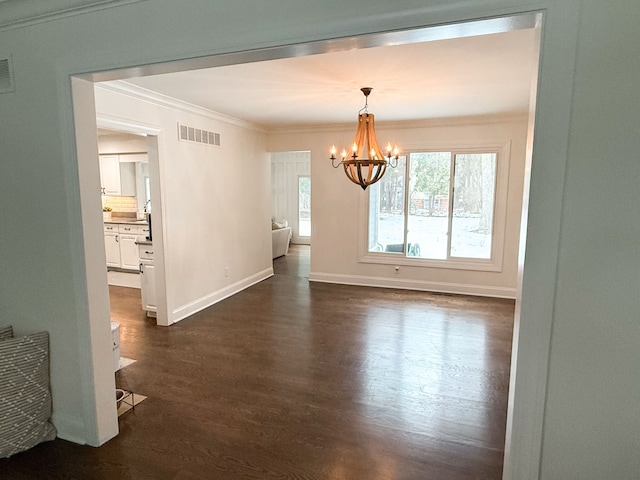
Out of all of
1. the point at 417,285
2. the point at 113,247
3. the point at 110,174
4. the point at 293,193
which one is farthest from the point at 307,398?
the point at 293,193

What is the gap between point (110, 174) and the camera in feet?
23.9

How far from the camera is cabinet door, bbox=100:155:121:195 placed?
7160mm

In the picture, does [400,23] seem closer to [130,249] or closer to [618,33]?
[618,33]

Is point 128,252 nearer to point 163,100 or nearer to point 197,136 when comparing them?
point 197,136

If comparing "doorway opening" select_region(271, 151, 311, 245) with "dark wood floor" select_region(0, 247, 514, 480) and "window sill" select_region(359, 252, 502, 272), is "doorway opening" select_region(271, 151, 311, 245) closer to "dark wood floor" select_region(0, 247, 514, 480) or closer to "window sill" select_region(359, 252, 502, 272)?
"window sill" select_region(359, 252, 502, 272)

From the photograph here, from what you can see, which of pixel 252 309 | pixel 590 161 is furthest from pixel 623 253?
pixel 252 309

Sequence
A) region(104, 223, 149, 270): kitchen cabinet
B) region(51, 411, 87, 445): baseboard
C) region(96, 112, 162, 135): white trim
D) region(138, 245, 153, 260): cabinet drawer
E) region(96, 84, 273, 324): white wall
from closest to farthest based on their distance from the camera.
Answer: region(51, 411, 87, 445): baseboard → region(96, 112, 162, 135): white trim → region(96, 84, 273, 324): white wall → region(138, 245, 153, 260): cabinet drawer → region(104, 223, 149, 270): kitchen cabinet

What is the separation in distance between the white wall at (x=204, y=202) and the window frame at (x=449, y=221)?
1.82m

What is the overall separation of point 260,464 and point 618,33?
103 inches

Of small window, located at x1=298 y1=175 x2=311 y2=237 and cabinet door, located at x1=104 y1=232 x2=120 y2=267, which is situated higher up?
small window, located at x1=298 y1=175 x2=311 y2=237

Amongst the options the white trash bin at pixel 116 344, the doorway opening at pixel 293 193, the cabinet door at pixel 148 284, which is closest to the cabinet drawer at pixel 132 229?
the cabinet door at pixel 148 284

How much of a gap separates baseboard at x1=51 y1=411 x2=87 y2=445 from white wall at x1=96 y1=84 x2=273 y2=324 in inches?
80.5

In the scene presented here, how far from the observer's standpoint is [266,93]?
3.96m

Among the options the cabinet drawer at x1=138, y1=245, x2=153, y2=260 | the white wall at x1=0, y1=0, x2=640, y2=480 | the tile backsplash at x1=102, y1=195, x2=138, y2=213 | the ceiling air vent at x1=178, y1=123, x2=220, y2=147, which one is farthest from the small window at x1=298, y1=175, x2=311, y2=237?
the white wall at x1=0, y1=0, x2=640, y2=480
